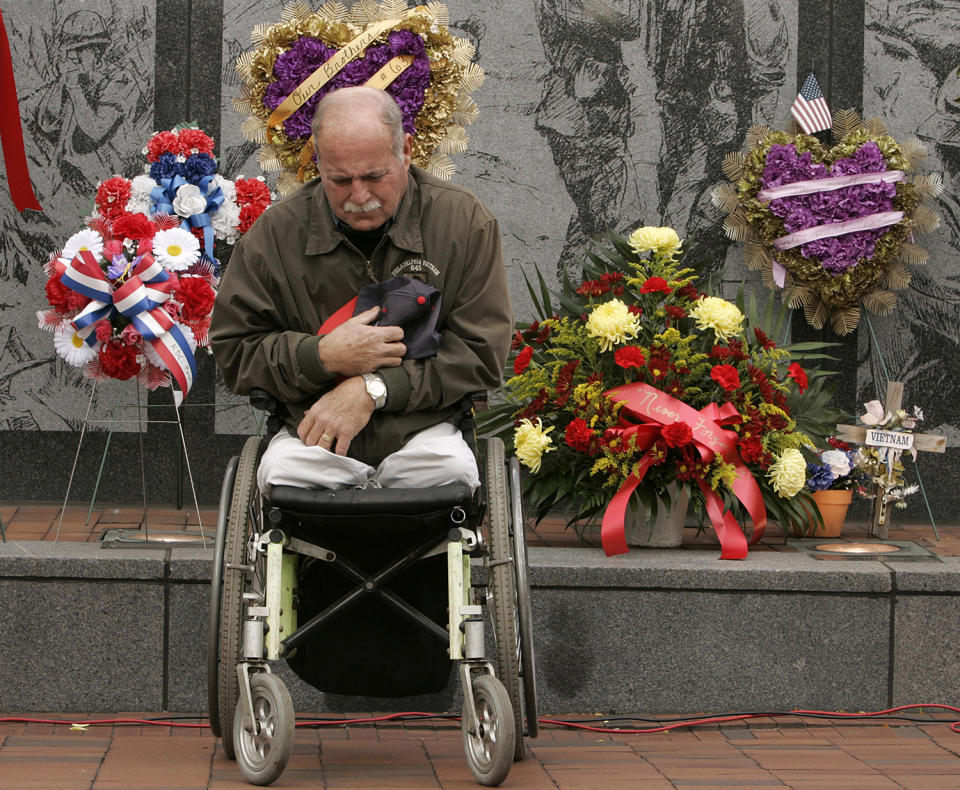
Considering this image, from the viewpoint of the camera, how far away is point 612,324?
5.41 m

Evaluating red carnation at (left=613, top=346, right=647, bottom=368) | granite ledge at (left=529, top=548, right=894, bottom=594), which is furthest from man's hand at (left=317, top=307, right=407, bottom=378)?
red carnation at (left=613, top=346, right=647, bottom=368)

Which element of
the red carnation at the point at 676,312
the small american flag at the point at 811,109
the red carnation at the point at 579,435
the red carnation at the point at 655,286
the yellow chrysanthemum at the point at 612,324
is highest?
the small american flag at the point at 811,109

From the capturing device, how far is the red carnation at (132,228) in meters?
5.38

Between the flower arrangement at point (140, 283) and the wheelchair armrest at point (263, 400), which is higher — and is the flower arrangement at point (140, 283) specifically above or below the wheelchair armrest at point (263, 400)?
above

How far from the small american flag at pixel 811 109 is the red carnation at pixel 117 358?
11.6 feet

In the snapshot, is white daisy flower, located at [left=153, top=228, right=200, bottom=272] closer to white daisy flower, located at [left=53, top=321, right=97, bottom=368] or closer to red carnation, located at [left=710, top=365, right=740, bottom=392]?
white daisy flower, located at [left=53, top=321, right=97, bottom=368]

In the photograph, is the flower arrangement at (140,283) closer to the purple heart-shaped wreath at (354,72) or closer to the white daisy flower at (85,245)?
the white daisy flower at (85,245)

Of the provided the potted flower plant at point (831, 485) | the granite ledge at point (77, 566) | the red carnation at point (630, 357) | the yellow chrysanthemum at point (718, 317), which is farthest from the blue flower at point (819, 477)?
the granite ledge at point (77, 566)

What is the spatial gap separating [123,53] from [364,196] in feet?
12.5

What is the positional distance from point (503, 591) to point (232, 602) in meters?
0.70

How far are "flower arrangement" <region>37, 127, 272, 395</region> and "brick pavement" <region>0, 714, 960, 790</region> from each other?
1442 mm

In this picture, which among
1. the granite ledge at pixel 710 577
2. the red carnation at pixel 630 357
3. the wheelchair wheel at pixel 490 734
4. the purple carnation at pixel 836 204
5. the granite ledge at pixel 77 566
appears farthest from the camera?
the purple carnation at pixel 836 204

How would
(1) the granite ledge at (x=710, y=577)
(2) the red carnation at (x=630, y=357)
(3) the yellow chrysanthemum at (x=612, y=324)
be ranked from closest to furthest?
(1) the granite ledge at (x=710, y=577) → (2) the red carnation at (x=630, y=357) → (3) the yellow chrysanthemum at (x=612, y=324)

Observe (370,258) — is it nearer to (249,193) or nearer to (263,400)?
(263,400)
